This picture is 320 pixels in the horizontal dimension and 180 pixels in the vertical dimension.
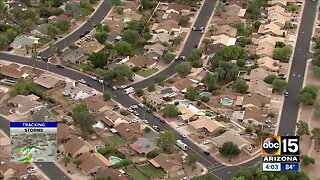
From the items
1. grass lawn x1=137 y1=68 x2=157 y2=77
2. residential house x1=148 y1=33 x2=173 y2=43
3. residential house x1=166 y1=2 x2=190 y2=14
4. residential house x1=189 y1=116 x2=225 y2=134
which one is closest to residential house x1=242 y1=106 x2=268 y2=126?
residential house x1=189 y1=116 x2=225 y2=134

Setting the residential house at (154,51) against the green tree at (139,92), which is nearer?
the green tree at (139,92)

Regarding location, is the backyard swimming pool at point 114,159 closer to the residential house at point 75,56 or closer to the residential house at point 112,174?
the residential house at point 112,174

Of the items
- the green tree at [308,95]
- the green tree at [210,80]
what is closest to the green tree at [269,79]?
the green tree at [308,95]

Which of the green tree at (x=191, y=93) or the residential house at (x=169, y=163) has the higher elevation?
the green tree at (x=191, y=93)

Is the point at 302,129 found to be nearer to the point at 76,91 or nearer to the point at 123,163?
the point at 123,163

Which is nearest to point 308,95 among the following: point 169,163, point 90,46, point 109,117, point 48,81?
point 169,163

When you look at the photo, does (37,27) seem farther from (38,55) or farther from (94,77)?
(94,77)
